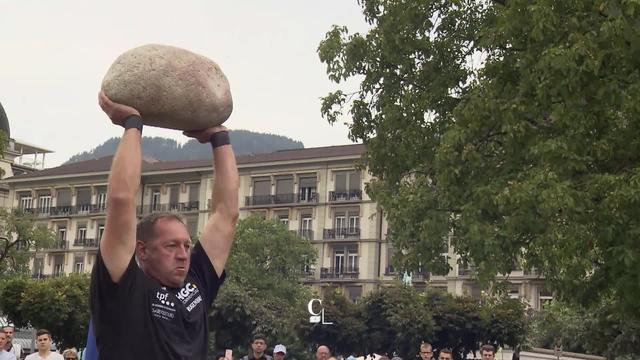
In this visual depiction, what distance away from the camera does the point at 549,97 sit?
1367 centimetres

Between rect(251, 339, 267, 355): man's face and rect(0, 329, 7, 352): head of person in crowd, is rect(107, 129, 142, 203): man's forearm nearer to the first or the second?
rect(251, 339, 267, 355): man's face

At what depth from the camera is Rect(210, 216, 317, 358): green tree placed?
51.6m

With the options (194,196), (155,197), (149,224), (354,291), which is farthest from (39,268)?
(149,224)

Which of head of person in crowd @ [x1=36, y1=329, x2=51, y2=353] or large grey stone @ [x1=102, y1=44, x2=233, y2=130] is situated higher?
large grey stone @ [x1=102, y1=44, x2=233, y2=130]

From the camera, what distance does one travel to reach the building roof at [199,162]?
232 feet

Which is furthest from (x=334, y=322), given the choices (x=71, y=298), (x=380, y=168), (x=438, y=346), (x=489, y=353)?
(x=489, y=353)

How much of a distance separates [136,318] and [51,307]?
32.8 meters

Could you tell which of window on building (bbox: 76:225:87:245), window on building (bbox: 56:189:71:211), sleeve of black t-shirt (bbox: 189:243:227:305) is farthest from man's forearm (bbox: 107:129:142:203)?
window on building (bbox: 56:189:71:211)

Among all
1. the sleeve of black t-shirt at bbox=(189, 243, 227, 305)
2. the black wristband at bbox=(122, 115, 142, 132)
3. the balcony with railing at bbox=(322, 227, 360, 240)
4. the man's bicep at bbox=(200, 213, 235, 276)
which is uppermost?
the balcony with railing at bbox=(322, 227, 360, 240)

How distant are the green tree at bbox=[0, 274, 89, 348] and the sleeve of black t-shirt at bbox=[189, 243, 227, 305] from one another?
32.0 meters

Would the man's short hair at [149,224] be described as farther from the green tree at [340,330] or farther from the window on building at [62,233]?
the window on building at [62,233]

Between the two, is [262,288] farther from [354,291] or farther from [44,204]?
[44,204]

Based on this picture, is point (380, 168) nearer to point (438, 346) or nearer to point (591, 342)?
point (591, 342)

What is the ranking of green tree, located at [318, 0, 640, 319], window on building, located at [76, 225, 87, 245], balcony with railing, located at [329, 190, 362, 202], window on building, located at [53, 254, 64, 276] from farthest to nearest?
window on building, located at [53, 254, 64, 276]
window on building, located at [76, 225, 87, 245]
balcony with railing, located at [329, 190, 362, 202]
green tree, located at [318, 0, 640, 319]
